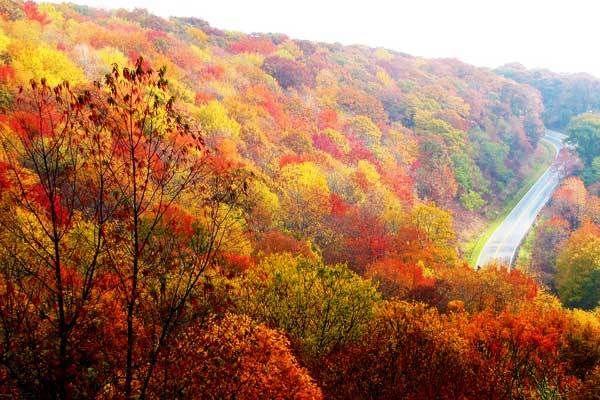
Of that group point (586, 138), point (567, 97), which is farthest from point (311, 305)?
point (567, 97)

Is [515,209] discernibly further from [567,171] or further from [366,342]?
[366,342]

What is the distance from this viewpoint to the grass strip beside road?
80.4m

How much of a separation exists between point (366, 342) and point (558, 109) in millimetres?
173762

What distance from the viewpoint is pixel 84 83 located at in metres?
59.1

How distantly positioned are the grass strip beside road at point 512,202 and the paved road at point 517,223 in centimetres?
83

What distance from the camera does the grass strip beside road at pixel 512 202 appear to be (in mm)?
80438

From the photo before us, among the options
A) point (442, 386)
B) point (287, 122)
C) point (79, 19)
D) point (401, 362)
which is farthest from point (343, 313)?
point (79, 19)

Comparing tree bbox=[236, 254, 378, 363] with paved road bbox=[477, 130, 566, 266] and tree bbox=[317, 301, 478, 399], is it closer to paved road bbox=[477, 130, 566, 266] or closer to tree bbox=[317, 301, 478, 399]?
tree bbox=[317, 301, 478, 399]

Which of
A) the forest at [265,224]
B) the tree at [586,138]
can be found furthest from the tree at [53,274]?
the tree at [586,138]

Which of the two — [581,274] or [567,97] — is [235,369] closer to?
[581,274]

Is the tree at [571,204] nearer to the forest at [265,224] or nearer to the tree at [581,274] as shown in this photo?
the forest at [265,224]

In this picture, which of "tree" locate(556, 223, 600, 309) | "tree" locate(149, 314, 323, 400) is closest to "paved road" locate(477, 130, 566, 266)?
"tree" locate(556, 223, 600, 309)

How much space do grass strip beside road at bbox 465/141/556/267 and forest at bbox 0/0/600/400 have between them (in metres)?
2.70

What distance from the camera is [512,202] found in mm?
104875
